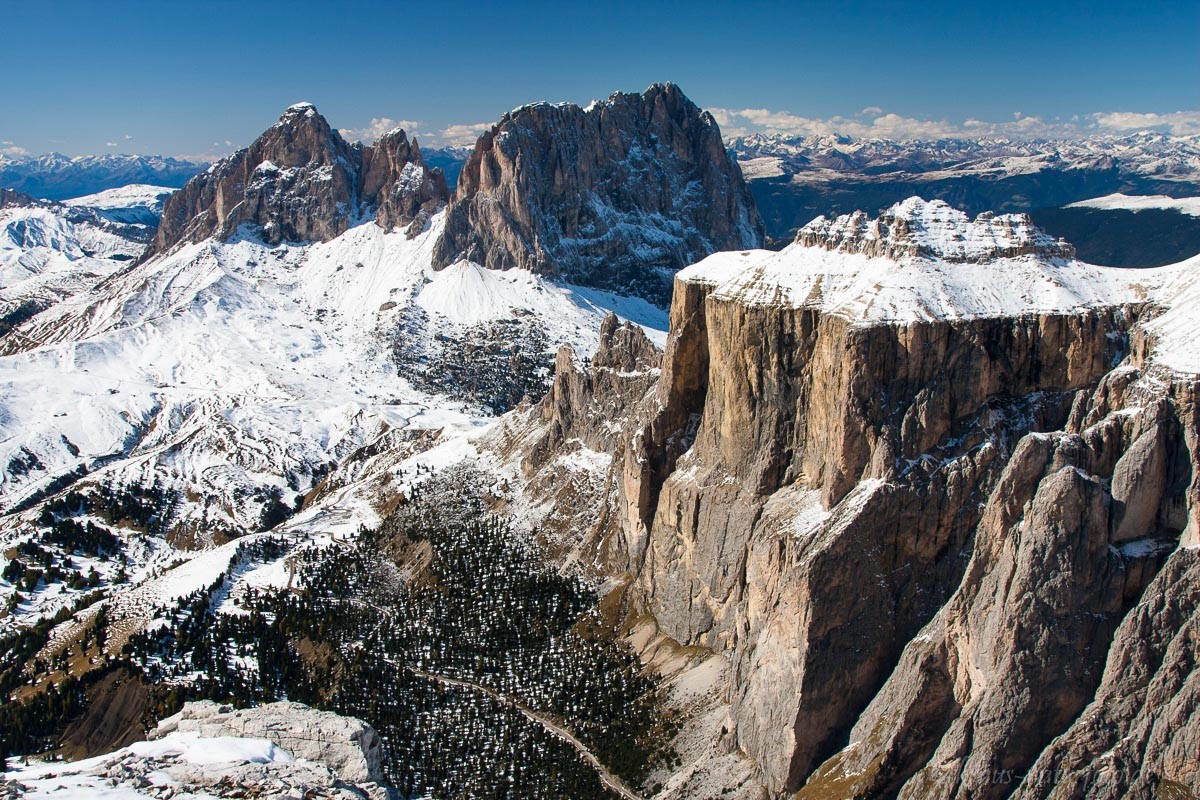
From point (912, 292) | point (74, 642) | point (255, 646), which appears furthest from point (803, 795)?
point (74, 642)

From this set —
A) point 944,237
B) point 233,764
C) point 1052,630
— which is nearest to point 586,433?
point 944,237

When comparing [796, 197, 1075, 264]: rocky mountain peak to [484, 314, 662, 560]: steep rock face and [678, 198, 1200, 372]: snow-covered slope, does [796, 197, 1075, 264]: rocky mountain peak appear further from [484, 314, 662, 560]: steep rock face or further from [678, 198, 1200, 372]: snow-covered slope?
[484, 314, 662, 560]: steep rock face

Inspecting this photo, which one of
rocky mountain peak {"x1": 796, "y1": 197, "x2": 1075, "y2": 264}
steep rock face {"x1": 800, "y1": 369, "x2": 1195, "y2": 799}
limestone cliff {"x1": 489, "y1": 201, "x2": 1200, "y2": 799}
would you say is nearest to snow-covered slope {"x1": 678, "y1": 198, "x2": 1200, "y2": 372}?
rocky mountain peak {"x1": 796, "y1": 197, "x2": 1075, "y2": 264}

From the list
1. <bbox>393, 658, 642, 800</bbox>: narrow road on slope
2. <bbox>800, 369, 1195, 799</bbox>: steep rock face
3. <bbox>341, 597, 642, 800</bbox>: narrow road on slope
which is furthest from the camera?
<bbox>341, 597, 642, 800</bbox>: narrow road on slope

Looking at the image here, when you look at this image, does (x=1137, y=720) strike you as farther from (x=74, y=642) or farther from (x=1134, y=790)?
(x=74, y=642)

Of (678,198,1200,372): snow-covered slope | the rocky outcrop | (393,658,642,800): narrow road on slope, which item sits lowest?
(393,658,642,800): narrow road on slope
